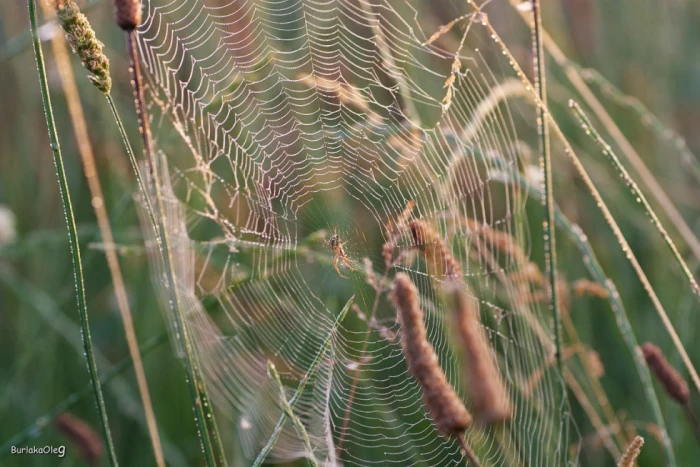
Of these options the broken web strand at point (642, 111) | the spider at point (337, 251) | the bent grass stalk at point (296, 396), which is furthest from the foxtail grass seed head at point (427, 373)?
the spider at point (337, 251)

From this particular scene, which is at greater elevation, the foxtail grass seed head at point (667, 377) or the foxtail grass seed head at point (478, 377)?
the foxtail grass seed head at point (478, 377)

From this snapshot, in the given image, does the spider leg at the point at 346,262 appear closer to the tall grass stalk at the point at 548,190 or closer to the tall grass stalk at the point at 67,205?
the tall grass stalk at the point at 548,190

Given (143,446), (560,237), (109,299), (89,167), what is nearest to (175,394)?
(143,446)

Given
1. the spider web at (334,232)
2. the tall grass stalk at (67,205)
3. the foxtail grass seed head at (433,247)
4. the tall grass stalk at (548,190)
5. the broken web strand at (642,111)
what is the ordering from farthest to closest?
the spider web at (334,232) < the broken web strand at (642,111) < the foxtail grass seed head at (433,247) < the tall grass stalk at (548,190) < the tall grass stalk at (67,205)

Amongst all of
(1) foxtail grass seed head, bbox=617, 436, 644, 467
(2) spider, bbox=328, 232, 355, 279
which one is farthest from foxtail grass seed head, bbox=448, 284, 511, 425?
(2) spider, bbox=328, 232, 355, 279

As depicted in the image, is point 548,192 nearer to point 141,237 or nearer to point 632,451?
point 632,451

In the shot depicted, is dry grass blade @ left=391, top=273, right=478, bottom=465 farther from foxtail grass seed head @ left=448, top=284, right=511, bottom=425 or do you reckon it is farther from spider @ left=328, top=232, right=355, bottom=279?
spider @ left=328, top=232, right=355, bottom=279
